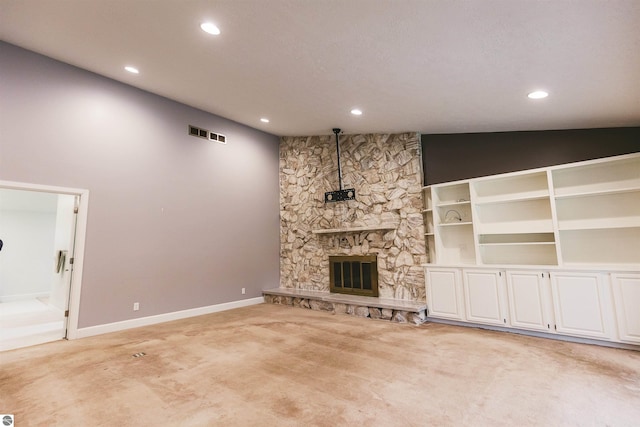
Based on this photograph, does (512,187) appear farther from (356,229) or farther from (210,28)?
(210,28)

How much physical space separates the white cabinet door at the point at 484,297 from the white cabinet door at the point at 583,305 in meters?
0.60

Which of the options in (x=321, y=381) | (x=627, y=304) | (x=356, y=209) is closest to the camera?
(x=321, y=381)

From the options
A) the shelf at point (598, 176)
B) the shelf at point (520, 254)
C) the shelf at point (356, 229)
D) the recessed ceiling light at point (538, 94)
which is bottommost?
the shelf at point (520, 254)

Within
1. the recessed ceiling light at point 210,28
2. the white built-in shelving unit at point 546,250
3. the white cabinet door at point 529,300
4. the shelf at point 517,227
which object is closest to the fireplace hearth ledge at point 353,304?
the white built-in shelving unit at point 546,250

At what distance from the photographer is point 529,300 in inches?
151

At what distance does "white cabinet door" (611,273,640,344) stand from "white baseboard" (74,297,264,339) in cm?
561

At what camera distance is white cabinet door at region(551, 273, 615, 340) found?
11.0 feet

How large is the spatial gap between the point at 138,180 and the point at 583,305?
638 cm

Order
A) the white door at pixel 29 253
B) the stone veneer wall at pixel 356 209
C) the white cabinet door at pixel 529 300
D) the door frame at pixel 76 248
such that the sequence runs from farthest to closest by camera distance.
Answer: the white door at pixel 29 253
the stone veneer wall at pixel 356 209
the door frame at pixel 76 248
the white cabinet door at pixel 529 300

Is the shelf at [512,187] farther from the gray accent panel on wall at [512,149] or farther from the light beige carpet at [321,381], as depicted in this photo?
the light beige carpet at [321,381]

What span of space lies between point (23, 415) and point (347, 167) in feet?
18.3

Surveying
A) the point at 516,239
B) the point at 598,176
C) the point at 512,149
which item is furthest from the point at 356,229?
the point at 598,176

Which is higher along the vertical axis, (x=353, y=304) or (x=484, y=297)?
(x=484, y=297)

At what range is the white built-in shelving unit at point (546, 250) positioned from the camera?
11.2ft
